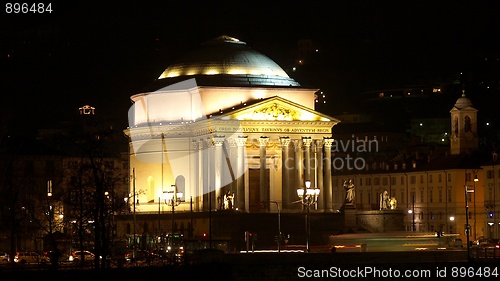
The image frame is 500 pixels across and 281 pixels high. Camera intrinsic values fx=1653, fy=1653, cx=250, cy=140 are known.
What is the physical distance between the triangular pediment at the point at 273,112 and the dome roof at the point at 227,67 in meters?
4.32

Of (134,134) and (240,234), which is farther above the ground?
(134,134)

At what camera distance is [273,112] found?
133 m

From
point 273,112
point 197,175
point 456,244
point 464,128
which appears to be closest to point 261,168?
point 273,112

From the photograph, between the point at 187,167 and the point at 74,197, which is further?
the point at 187,167

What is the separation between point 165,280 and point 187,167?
181 ft

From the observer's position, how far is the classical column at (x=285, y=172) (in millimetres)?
133125

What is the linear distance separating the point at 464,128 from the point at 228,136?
46303mm

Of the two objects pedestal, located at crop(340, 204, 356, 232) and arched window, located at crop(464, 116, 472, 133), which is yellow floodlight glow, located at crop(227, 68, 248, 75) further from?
arched window, located at crop(464, 116, 472, 133)

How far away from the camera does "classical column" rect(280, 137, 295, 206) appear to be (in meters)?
133

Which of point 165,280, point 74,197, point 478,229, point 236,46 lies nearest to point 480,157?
point 478,229

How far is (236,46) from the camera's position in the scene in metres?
141

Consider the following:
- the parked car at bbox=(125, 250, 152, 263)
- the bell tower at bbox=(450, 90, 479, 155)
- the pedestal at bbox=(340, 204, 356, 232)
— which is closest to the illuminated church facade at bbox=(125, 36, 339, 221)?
the pedestal at bbox=(340, 204, 356, 232)

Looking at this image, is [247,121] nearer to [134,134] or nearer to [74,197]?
[134,134]

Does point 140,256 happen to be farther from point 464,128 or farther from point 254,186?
point 464,128
